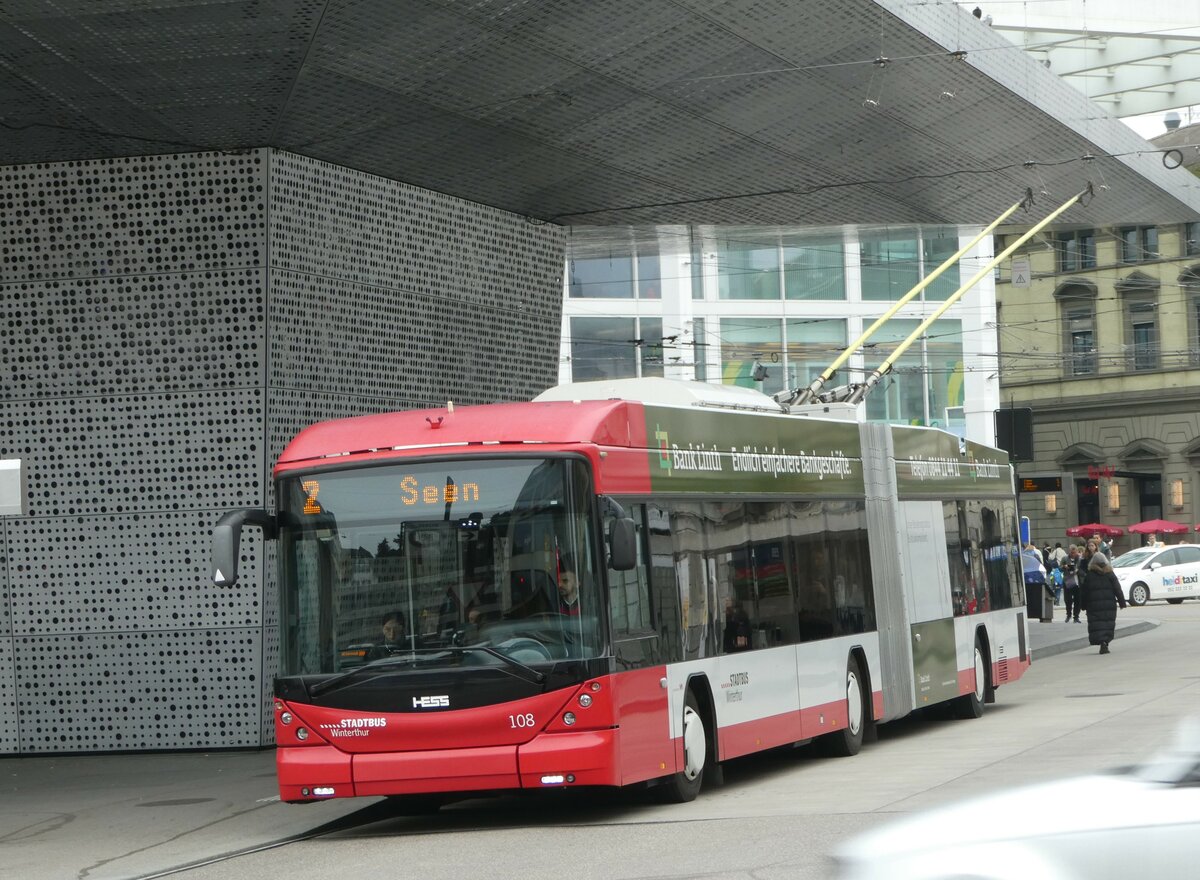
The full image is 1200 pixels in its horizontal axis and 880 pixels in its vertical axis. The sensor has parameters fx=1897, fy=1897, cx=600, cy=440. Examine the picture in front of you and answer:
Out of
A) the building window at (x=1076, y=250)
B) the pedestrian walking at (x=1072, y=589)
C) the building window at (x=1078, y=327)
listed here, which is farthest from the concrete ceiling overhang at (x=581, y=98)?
the building window at (x=1076, y=250)

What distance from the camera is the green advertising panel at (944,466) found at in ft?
58.8

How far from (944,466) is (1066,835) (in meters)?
13.9

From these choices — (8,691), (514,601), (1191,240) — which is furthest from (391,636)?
(1191,240)

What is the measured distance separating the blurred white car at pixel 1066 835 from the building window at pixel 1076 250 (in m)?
67.8

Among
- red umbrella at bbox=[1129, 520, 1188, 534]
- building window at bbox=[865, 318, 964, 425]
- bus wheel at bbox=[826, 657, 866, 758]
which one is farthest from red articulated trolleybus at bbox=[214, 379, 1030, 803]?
red umbrella at bbox=[1129, 520, 1188, 534]

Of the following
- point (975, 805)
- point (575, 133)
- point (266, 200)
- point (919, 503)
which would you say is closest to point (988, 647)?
point (919, 503)

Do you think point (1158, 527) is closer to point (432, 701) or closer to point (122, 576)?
point (122, 576)

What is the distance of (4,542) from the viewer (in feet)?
59.4

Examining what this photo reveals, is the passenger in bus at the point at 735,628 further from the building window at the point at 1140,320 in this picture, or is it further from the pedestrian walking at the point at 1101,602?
the building window at the point at 1140,320

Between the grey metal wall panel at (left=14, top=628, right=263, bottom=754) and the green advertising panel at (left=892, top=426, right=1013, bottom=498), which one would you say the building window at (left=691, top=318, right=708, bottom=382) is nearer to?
the green advertising panel at (left=892, top=426, right=1013, bottom=498)

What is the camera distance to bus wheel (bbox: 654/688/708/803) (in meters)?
12.4

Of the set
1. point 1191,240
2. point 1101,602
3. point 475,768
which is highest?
point 1191,240

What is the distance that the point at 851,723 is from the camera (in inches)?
619

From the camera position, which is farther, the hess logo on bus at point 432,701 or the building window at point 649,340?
the building window at point 649,340
